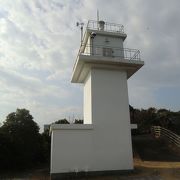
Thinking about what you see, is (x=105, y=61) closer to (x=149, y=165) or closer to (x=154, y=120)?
(x=149, y=165)

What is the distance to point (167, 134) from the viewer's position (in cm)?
2652

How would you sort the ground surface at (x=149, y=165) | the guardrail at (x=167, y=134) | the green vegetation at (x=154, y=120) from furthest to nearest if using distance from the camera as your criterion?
the green vegetation at (x=154, y=120), the guardrail at (x=167, y=134), the ground surface at (x=149, y=165)

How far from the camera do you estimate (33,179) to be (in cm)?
1571

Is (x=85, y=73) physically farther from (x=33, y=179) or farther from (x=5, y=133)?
(x=5, y=133)

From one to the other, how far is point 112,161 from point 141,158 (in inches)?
244

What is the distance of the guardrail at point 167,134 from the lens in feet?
79.8

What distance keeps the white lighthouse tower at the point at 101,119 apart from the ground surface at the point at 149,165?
4.08 feet

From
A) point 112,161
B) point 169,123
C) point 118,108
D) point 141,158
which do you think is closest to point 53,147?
point 112,161

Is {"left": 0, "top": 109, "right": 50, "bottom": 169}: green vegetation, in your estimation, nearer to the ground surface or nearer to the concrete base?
the ground surface

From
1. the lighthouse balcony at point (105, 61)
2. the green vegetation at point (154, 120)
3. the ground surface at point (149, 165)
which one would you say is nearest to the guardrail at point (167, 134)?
the ground surface at point (149, 165)

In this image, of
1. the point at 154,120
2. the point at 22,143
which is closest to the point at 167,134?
the point at 154,120

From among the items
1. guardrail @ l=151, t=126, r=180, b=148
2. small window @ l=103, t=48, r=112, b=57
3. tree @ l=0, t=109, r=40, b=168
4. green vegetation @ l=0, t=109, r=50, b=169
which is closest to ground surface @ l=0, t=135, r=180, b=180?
guardrail @ l=151, t=126, r=180, b=148

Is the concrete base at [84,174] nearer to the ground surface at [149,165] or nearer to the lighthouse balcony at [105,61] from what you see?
the ground surface at [149,165]

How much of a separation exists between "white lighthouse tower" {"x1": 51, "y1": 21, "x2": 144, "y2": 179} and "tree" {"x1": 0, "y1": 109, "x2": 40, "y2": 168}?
8547mm
